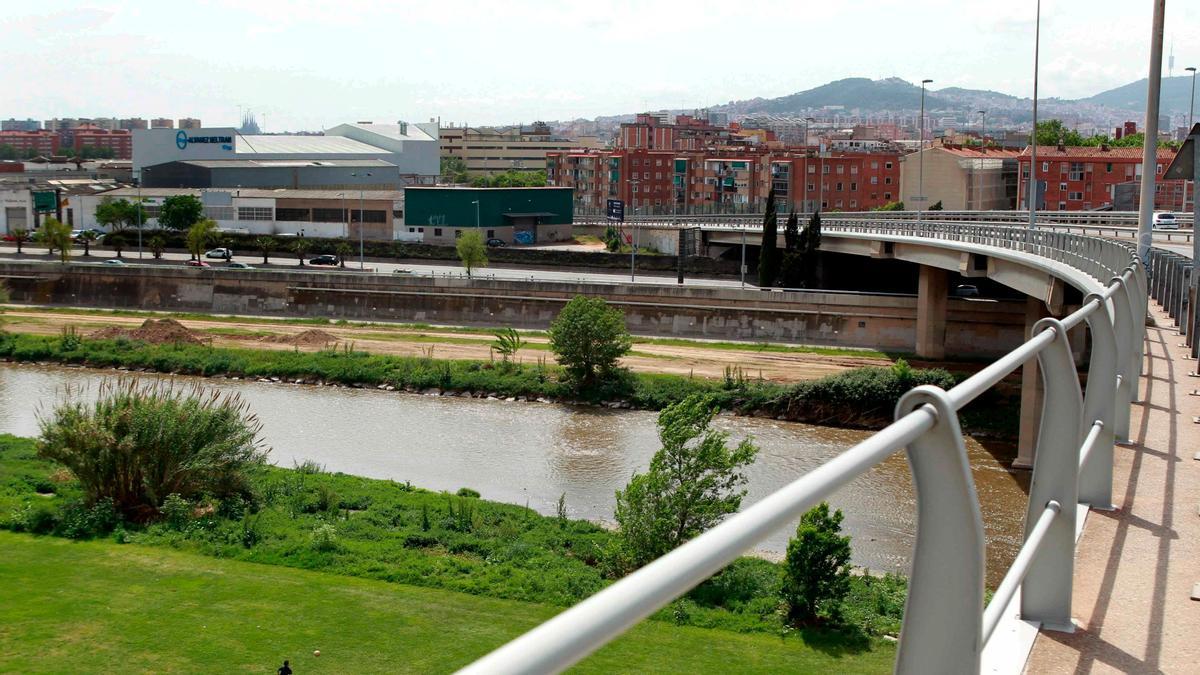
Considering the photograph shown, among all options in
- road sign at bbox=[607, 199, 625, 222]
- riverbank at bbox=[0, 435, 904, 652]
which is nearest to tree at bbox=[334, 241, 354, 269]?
road sign at bbox=[607, 199, 625, 222]

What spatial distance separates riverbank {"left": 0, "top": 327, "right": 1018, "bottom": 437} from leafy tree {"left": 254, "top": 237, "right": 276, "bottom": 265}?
66.1ft

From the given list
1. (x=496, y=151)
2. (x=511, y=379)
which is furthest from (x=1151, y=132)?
(x=496, y=151)

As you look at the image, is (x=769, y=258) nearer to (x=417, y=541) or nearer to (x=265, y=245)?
(x=265, y=245)

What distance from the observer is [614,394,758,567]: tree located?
17.7 metres

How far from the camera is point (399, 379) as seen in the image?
36.5m

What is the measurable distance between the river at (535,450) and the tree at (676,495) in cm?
229

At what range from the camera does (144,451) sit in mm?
20516

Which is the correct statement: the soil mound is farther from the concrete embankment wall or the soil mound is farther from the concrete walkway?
the concrete walkway

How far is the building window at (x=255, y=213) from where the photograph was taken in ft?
234

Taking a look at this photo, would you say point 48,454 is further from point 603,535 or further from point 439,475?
point 603,535

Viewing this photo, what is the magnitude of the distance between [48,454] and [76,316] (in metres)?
31.2

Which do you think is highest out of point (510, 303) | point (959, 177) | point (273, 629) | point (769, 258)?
point (959, 177)

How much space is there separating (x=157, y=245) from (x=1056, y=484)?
65658 mm

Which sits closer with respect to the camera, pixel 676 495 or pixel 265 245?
pixel 676 495
